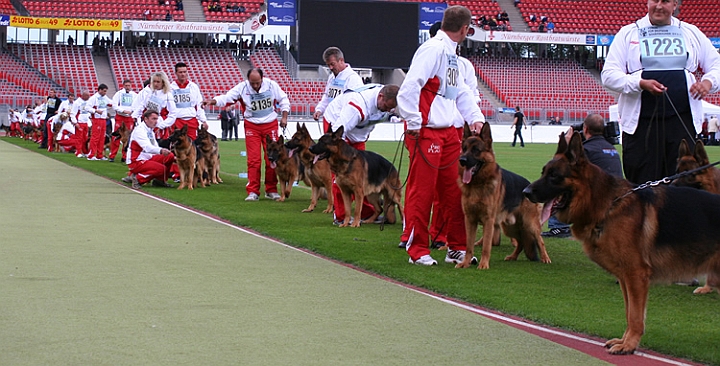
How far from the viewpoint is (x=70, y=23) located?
48.7m

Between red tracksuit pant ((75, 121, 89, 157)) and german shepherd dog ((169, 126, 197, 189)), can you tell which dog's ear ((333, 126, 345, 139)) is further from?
red tracksuit pant ((75, 121, 89, 157))

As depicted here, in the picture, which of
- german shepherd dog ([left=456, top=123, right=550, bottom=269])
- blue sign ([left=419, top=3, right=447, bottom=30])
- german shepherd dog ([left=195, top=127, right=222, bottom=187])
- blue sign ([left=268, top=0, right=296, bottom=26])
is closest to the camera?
german shepherd dog ([left=456, top=123, right=550, bottom=269])

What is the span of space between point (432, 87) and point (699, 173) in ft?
7.28

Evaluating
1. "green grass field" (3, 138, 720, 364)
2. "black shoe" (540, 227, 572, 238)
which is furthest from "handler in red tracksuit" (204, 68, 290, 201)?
"black shoe" (540, 227, 572, 238)

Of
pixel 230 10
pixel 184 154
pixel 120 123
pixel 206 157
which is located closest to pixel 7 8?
pixel 230 10

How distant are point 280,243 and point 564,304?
12.0 ft

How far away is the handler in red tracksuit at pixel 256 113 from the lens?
13859 millimetres

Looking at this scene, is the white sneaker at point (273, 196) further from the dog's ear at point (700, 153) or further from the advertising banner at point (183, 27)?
the advertising banner at point (183, 27)

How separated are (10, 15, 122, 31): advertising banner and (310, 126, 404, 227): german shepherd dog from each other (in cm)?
4132

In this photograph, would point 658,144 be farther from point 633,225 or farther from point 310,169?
point 310,169

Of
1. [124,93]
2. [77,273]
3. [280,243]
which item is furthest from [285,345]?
[124,93]

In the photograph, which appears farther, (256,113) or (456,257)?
(256,113)

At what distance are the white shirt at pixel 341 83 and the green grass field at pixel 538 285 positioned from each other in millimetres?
1647

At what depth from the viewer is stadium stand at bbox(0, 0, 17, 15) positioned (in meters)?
48.7
